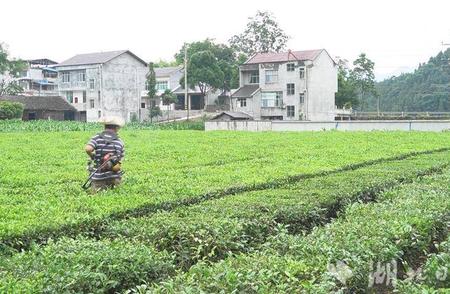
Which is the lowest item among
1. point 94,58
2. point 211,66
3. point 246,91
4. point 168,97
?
point 168,97

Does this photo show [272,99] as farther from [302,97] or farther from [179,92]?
[179,92]

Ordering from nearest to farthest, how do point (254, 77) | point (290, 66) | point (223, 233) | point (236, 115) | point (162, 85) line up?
1. point (223, 233)
2. point (236, 115)
3. point (290, 66)
4. point (254, 77)
5. point (162, 85)

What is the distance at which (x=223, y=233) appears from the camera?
678 centimetres

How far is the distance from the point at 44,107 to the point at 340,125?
3225 centimetres

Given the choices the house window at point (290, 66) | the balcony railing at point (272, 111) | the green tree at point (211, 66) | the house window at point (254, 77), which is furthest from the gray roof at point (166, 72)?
the house window at point (290, 66)

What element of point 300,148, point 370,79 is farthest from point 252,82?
point 300,148

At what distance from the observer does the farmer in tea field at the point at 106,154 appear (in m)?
9.84

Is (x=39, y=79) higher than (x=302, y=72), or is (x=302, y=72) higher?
(x=39, y=79)

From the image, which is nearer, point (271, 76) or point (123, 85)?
point (271, 76)

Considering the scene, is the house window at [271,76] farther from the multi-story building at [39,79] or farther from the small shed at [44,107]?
the multi-story building at [39,79]

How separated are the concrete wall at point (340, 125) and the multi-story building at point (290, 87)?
15.2m

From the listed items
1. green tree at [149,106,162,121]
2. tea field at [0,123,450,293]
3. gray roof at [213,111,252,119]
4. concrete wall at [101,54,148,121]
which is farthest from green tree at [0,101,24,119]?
tea field at [0,123,450,293]

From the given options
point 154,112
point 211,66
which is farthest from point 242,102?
point 154,112

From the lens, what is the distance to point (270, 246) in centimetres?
621
